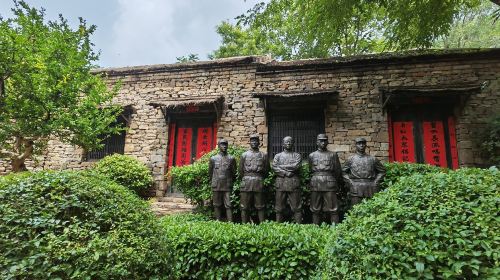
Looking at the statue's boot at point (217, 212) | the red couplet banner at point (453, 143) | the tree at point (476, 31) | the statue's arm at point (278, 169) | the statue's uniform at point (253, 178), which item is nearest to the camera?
the statue's arm at point (278, 169)

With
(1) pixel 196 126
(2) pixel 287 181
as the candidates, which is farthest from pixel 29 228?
(1) pixel 196 126

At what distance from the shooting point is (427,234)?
1.81 metres

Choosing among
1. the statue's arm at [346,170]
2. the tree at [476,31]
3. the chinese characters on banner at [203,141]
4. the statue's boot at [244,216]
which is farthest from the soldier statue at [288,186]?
the tree at [476,31]

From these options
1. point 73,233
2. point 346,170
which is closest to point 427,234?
point 73,233

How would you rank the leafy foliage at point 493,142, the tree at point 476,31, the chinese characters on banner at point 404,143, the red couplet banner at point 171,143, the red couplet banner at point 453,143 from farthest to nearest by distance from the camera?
1. the tree at point 476,31
2. the red couplet banner at point 171,143
3. the chinese characters on banner at point 404,143
4. the red couplet banner at point 453,143
5. the leafy foliage at point 493,142

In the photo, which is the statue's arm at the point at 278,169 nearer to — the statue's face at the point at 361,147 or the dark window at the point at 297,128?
the statue's face at the point at 361,147

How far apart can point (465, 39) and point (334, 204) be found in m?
18.4

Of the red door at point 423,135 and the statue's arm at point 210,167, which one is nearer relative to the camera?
the statue's arm at point 210,167

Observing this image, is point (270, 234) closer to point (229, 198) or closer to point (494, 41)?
point (229, 198)

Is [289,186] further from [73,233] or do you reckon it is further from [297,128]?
[73,233]

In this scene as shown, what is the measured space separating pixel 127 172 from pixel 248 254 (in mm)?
6487

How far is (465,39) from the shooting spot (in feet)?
60.0

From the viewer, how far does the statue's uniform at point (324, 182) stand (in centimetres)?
603

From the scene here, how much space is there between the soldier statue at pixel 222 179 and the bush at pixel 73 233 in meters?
4.25
